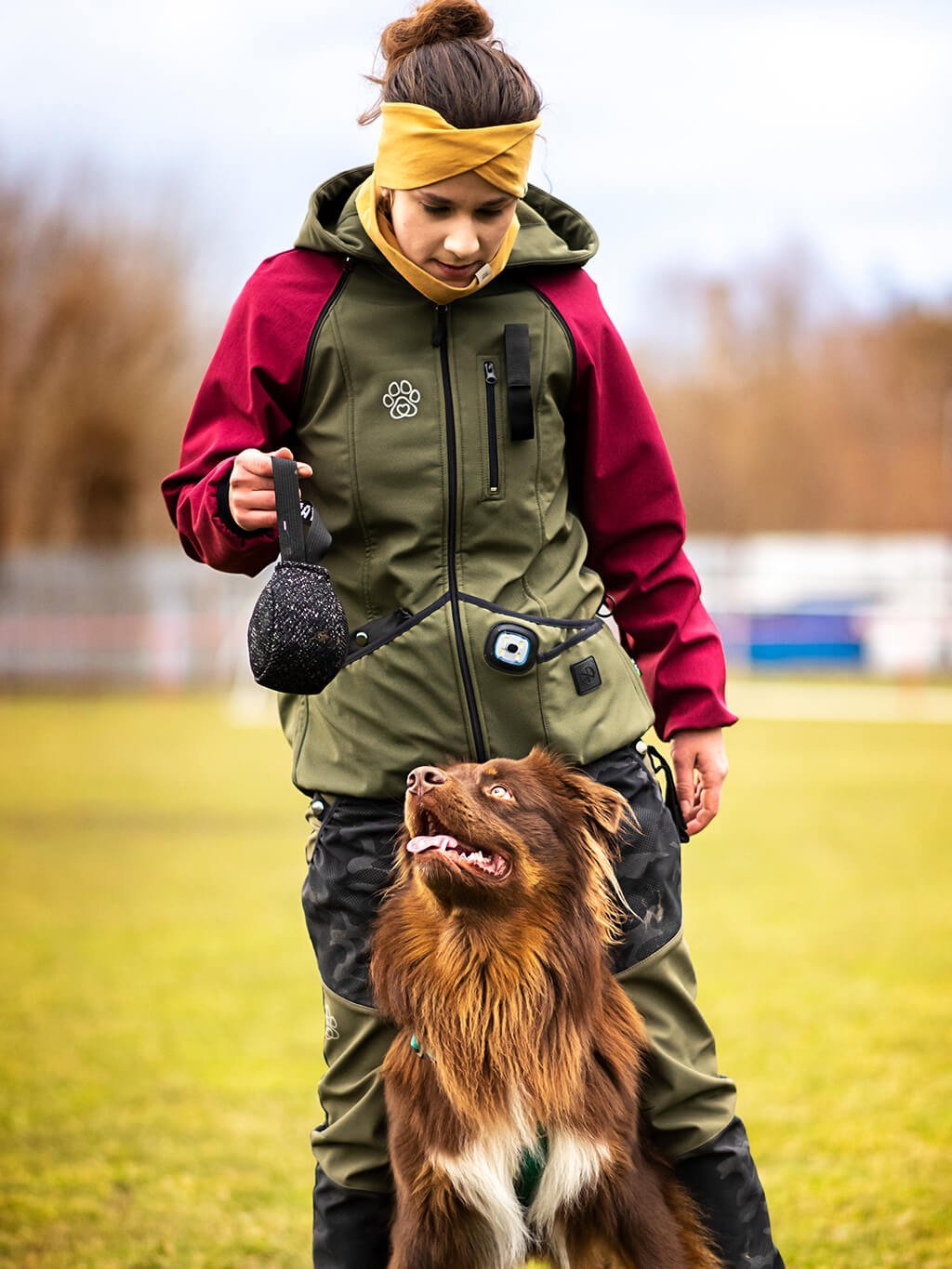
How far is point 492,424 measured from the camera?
260 cm

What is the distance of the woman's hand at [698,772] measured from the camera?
289 centimetres

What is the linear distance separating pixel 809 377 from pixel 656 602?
40549 millimetres

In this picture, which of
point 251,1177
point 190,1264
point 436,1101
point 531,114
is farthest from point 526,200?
point 251,1177

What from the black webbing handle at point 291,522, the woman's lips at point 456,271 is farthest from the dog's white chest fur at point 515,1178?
the woman's lips at point 456,271

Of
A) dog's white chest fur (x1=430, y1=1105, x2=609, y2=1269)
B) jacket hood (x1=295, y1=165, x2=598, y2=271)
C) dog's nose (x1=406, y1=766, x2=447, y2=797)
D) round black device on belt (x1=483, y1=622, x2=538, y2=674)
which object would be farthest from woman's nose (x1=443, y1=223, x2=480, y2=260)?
dog's white chest fur (x1=430, y1=1105, x2=609, y2=1269)

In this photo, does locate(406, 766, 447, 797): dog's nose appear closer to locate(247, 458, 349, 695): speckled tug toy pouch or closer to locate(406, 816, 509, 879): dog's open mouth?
locate(406, 816, 509, 879): dog's open mouth

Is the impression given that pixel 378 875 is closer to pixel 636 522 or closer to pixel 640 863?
pixel 640 863

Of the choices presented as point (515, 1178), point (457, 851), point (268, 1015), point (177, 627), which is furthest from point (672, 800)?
point (177, 627)

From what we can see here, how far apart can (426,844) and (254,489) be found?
677 mm

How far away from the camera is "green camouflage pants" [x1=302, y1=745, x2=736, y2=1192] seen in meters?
2.74

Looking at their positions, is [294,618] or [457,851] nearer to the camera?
[294,618]

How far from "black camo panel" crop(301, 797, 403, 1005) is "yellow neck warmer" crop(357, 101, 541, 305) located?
0.94m

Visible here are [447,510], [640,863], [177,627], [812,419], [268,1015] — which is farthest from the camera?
[812,419]

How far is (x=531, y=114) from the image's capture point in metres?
2.55
